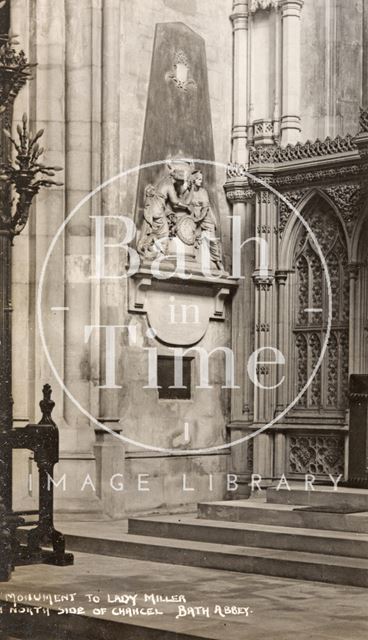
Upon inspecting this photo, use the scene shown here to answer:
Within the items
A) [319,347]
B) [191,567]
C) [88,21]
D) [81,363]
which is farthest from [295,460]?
[88,21]

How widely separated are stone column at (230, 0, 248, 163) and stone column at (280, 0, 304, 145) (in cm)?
66

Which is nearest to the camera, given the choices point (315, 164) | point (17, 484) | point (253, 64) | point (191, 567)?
point (191, 567)

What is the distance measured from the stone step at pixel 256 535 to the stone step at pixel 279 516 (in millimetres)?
123

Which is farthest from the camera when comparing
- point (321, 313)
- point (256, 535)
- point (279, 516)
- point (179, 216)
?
point (179, 216)

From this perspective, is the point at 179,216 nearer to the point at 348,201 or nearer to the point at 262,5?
the point at 348,201

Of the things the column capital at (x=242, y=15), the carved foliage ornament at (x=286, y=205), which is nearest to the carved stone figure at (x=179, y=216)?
the carved foliage ornament at (x=286, y=205)

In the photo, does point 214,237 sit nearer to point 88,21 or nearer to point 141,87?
point 141,87

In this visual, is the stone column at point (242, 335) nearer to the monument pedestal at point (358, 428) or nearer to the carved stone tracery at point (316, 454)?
the carved stone tracery at point (316, 454)

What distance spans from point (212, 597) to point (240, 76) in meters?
8.47

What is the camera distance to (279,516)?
1183cm

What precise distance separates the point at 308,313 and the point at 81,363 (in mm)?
2972

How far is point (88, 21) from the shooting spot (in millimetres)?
13930
